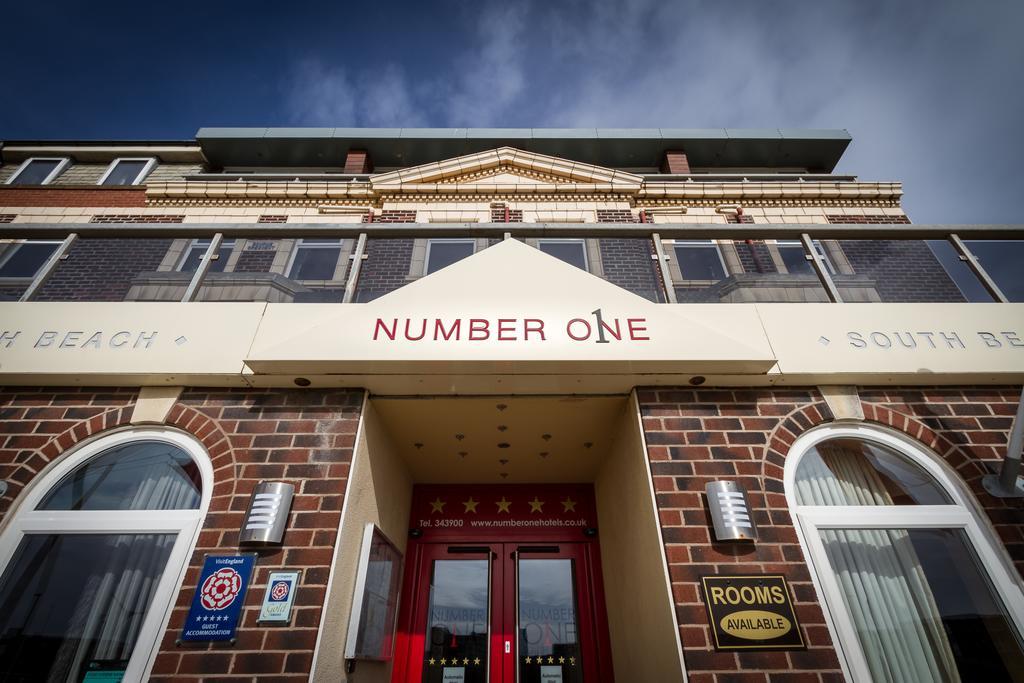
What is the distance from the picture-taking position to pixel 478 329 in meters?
2.98

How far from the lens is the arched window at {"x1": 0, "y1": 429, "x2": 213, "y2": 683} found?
2.39 meters

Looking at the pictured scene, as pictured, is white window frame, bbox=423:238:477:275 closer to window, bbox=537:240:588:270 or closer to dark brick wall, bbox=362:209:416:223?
window, bbox=537:240:588:270

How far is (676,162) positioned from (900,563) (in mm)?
9855

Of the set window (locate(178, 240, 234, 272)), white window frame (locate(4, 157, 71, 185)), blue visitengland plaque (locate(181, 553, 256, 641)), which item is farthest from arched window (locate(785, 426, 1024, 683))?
white window frame (locate(4, 157, 71, 185))

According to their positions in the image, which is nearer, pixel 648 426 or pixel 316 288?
pixel 648 426

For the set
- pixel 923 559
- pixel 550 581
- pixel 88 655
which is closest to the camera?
pixel 88 655

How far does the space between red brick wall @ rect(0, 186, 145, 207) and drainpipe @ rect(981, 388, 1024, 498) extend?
43.6 feet

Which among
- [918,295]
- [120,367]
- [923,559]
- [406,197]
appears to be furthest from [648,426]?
[406,197]

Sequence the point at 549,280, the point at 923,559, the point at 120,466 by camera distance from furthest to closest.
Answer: the point at 549,280 → the point at 120,466 → the point at 923,559

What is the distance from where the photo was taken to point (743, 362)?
291 cm

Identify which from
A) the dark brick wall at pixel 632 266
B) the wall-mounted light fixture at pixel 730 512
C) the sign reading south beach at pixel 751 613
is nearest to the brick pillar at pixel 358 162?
the dark brick wall at pixel 632 266

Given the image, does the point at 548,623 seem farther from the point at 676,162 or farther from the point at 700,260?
the point at 676,162

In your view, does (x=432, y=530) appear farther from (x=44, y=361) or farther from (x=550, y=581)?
(x=44, y=361)

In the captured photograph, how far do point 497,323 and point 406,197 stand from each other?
6805 mm
